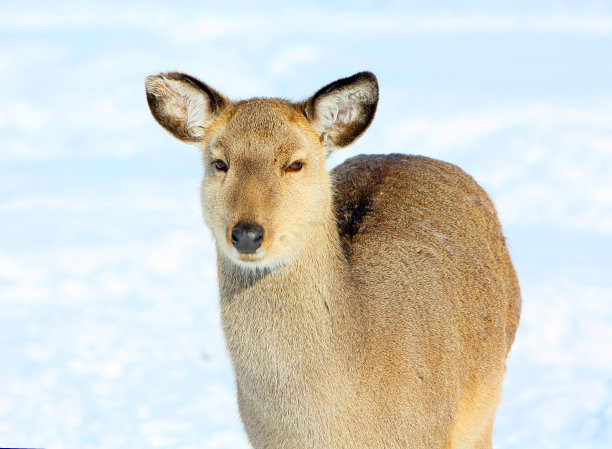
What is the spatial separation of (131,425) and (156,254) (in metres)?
4.40

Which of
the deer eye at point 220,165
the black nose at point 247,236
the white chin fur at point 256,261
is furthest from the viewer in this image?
the deer eye at point 220,165

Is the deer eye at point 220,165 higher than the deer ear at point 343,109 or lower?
lower

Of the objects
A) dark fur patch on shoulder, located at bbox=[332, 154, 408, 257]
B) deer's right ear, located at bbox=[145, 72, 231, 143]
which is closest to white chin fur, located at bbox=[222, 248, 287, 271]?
dark fur patch on shoulder, located at bbox=[332, 154, 408, 257]

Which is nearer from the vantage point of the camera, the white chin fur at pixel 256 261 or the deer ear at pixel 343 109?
the white chin fur at pixel 256 261

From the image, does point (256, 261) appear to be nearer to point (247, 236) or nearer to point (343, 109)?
point (247, 236)

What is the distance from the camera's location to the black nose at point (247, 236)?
4.60 m

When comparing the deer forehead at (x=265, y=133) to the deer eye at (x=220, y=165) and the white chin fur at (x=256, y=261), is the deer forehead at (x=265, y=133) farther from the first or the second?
the white chin fur at (x=256, y=261)

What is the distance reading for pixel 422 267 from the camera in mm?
5895

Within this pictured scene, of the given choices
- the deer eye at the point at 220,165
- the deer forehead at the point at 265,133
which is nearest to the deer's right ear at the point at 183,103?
the deer forehead at the point at 265,133

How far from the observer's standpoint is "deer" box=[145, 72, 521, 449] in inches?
195

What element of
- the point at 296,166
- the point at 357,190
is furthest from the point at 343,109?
the point at 357,190

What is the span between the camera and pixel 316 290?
507 centimetres

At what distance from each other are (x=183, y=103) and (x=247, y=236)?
123 centimetres

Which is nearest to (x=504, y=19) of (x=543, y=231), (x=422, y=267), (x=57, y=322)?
(x=543, y=231)
